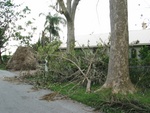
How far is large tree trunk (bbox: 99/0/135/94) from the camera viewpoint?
10.3 m

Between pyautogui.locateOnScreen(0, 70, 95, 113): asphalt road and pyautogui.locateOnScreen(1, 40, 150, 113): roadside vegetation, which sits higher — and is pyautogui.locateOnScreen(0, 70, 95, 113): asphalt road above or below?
below

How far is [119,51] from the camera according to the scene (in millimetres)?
10422

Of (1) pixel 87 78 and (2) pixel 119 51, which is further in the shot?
(1) pixel 87 78

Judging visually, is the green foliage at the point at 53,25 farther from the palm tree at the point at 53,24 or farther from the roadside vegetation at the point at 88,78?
the roadside vegetation at the point at 88,78

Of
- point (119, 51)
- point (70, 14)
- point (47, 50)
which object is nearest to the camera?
point (119, 51)

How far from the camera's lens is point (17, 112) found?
7.79m

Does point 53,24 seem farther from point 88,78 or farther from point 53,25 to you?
point 88,78

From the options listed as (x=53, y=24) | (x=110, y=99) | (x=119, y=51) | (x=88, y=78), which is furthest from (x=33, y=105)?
(x=53, y=24)

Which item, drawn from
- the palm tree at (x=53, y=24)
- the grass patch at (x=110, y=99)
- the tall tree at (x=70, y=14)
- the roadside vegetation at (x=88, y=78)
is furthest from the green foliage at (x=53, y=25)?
the grass patch at (x=110, y=99)

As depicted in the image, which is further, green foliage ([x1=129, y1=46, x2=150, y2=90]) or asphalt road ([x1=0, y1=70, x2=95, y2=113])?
green foliage ([x1=129, y1=46, x2=150, y2=90])

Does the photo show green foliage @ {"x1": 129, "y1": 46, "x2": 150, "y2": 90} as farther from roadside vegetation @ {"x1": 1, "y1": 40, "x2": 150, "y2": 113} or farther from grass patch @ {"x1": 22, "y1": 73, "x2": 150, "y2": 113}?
grass patch @ {"x1": 22, "y1": 73, "x2": 150, "y2": 113}

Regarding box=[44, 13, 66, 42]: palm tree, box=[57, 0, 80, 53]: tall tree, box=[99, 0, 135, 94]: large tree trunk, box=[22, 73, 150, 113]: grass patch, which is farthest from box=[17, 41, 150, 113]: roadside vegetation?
box=[44, 13, 66, 42]: palm tree

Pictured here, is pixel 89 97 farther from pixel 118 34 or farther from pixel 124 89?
pixel 118 34

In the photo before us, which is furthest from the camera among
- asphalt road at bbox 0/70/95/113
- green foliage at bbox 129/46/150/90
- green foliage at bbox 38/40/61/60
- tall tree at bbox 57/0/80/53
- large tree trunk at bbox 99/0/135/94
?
tall tree at bbox 57/0/80/53
